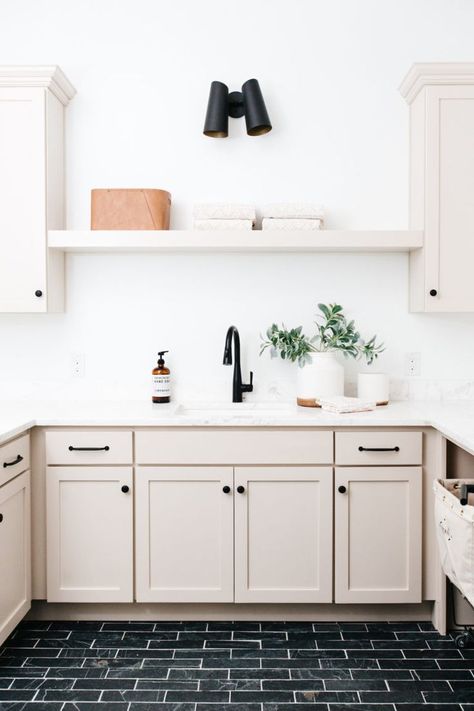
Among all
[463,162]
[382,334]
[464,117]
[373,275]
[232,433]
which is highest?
[464,117]

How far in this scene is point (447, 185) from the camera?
267 cm

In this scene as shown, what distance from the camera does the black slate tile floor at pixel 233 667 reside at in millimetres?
2000

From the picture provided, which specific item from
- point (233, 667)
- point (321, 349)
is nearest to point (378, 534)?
point (233, 667)

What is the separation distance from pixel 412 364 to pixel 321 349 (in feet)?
1.57

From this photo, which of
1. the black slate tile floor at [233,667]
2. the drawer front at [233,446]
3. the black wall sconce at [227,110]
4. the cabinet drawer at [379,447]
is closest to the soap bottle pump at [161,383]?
the drawer front at [233,446]

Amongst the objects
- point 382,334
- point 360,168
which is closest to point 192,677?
point 382,334

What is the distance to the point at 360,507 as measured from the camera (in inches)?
97.3

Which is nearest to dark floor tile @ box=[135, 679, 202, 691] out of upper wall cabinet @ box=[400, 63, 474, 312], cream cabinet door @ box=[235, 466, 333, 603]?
cream cabinet door @ box=[235, 466, 333, 603]

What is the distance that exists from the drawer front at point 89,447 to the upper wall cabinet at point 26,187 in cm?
61

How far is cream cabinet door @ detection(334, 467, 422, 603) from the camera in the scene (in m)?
2.47

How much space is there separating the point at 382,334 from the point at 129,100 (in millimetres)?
1677

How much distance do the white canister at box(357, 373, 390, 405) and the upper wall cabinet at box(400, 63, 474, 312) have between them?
0.39m

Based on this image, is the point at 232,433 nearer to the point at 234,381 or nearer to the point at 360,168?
the point at 234,381

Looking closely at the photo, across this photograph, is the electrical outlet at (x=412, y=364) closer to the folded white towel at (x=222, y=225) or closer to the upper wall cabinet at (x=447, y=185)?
the upper wall cabinet at (x=447, y=185)
